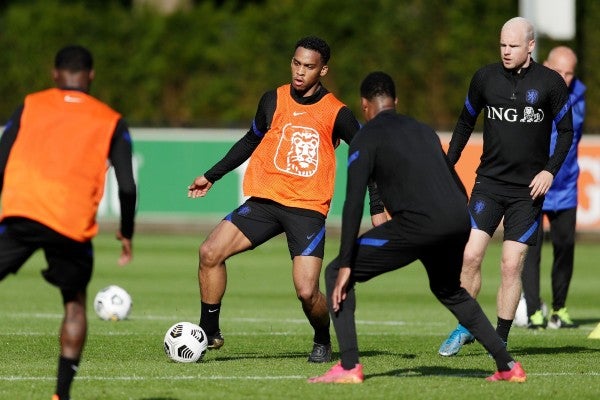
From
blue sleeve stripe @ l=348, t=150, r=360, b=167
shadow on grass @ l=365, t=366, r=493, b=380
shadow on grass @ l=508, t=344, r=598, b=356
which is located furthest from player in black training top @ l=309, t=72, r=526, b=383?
shadow on grass @ l=508, t=344, r=598, b=356

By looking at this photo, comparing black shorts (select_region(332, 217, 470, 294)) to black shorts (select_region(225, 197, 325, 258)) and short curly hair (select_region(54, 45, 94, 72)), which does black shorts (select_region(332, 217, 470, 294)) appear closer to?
black shorts (select_region(225, 197, 325, 258))

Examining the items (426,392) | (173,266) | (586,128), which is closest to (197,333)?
(426,392)

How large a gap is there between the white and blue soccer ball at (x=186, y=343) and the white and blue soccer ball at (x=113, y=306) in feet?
12.0

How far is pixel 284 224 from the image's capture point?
35.7 ft

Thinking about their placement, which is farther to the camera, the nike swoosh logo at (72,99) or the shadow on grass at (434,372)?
the shadow on grass at (434,372)

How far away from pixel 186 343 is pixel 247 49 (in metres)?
20.3

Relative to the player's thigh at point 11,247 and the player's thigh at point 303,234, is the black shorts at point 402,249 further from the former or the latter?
the player's thigh at point 11,247

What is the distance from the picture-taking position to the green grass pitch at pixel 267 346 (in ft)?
30.5

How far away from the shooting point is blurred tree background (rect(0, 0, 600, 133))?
28.6 metres

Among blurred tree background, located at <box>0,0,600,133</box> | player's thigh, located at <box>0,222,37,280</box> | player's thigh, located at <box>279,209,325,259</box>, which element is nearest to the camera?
player's thigh, located at <box>0,222,37,280</box>

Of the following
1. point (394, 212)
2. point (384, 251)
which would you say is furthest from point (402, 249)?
point (394, 212)

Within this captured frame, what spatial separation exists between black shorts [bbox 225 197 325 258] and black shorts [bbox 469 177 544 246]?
49.2 inches

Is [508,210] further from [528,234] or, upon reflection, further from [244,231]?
[244,231]

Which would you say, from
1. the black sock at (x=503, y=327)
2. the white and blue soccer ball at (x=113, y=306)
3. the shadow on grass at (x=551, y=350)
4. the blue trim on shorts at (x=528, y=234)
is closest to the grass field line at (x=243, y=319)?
the white and blue soccer ball at (x=113, y=306)
